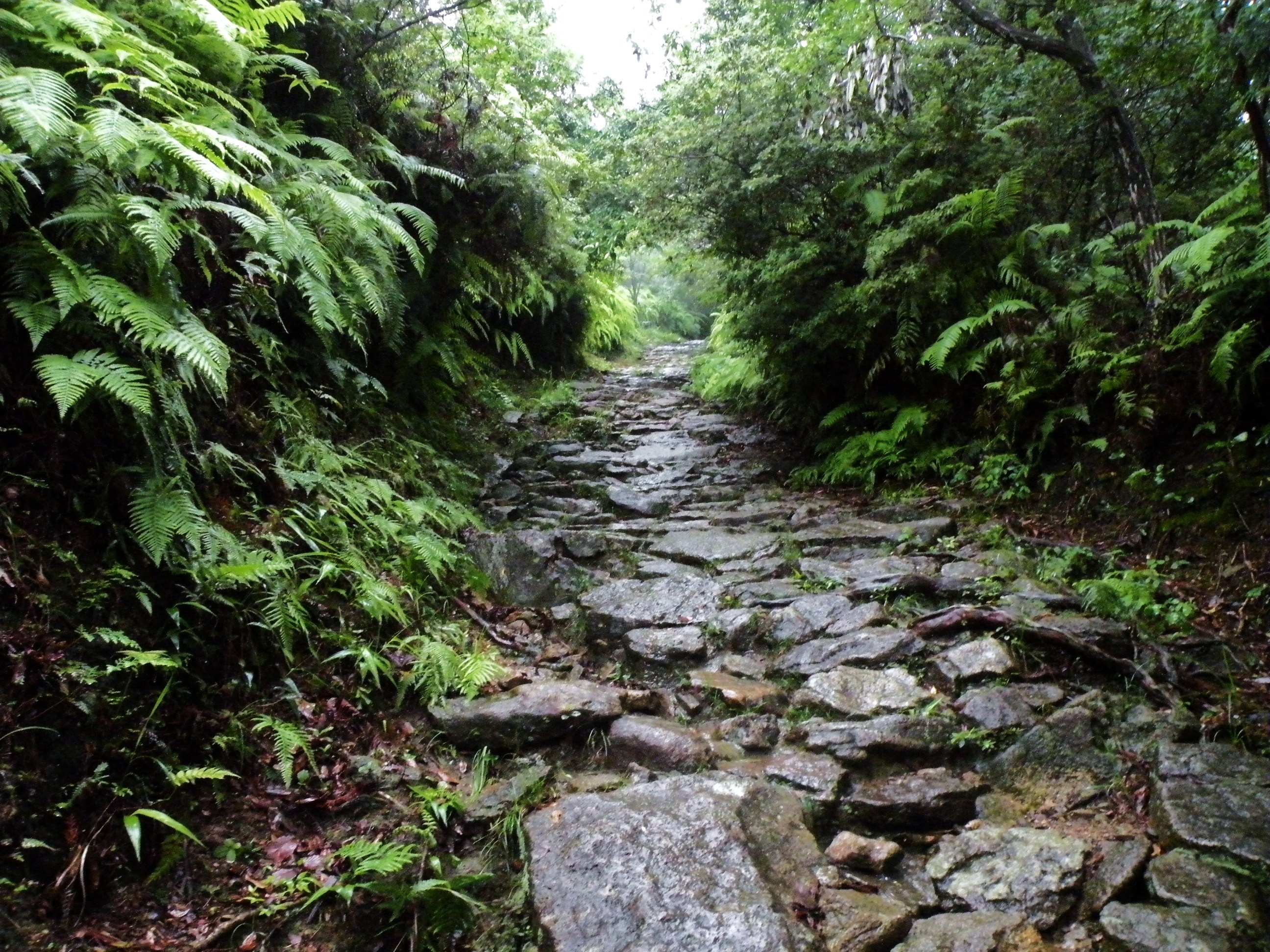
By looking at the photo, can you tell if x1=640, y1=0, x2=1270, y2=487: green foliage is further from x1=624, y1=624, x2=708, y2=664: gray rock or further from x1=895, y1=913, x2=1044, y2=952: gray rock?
x1=895, y1=913, x2=1044, y2=952: gray rock

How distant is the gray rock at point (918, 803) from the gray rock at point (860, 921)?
1.26 ft

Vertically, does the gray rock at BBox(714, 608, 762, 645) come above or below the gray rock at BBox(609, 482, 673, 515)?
below

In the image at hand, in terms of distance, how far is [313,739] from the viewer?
2.76 meters

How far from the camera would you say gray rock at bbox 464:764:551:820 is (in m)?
2.69

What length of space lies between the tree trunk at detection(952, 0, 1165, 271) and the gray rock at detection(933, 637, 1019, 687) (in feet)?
10.8

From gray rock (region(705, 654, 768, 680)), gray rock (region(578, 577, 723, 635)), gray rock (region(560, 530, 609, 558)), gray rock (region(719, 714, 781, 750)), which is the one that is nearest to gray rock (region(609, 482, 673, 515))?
gray rock (region(560, 530, 609, 558))

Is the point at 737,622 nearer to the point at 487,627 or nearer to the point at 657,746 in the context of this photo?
the point at 657,746

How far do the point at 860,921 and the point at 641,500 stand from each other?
4372 millimetres

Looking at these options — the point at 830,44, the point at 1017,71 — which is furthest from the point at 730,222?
the point at 1017,71

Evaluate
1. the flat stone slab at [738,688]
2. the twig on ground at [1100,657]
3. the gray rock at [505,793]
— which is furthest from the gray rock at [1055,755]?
the gray rock at [505,793]

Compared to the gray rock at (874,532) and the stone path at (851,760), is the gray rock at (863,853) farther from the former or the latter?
the gray rock at (874,532)

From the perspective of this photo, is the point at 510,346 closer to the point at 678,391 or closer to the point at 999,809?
the point at 678,391

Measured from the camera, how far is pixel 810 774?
2.76 m

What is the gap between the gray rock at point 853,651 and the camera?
11.4 feet
